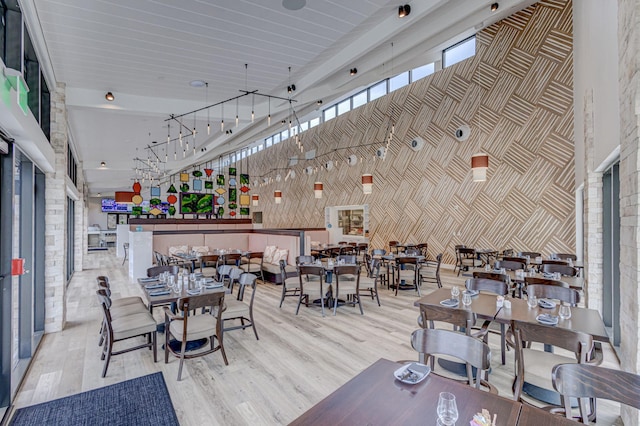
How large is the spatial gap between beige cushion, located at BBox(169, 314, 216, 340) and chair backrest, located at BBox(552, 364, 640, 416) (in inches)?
123

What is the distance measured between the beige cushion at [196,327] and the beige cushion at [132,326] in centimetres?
24

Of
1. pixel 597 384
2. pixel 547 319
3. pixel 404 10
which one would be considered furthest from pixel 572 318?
pixel 404 10

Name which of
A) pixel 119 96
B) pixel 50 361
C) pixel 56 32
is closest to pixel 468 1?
pixel 56 32

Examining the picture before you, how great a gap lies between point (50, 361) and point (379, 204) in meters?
10.2

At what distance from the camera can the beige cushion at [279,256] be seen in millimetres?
8241

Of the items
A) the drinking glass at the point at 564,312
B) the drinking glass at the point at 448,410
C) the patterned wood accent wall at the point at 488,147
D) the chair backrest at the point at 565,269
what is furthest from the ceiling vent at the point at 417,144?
the drinking glass at the point at 448,410

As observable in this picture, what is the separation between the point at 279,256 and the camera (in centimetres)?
837

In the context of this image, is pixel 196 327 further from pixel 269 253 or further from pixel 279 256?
pixel 269 253

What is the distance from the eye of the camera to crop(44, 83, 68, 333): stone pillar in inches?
185

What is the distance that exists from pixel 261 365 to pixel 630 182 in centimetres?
361

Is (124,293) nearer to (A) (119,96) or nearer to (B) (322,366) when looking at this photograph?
(A) (119,96)

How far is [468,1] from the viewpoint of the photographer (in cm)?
577

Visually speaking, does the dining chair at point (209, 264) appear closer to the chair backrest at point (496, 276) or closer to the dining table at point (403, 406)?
the chair backrest at point (496, 276)

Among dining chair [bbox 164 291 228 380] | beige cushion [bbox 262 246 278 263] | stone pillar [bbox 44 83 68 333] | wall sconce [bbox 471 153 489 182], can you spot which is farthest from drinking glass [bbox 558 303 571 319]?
beige cushion [bbox 262 246 278 263]
